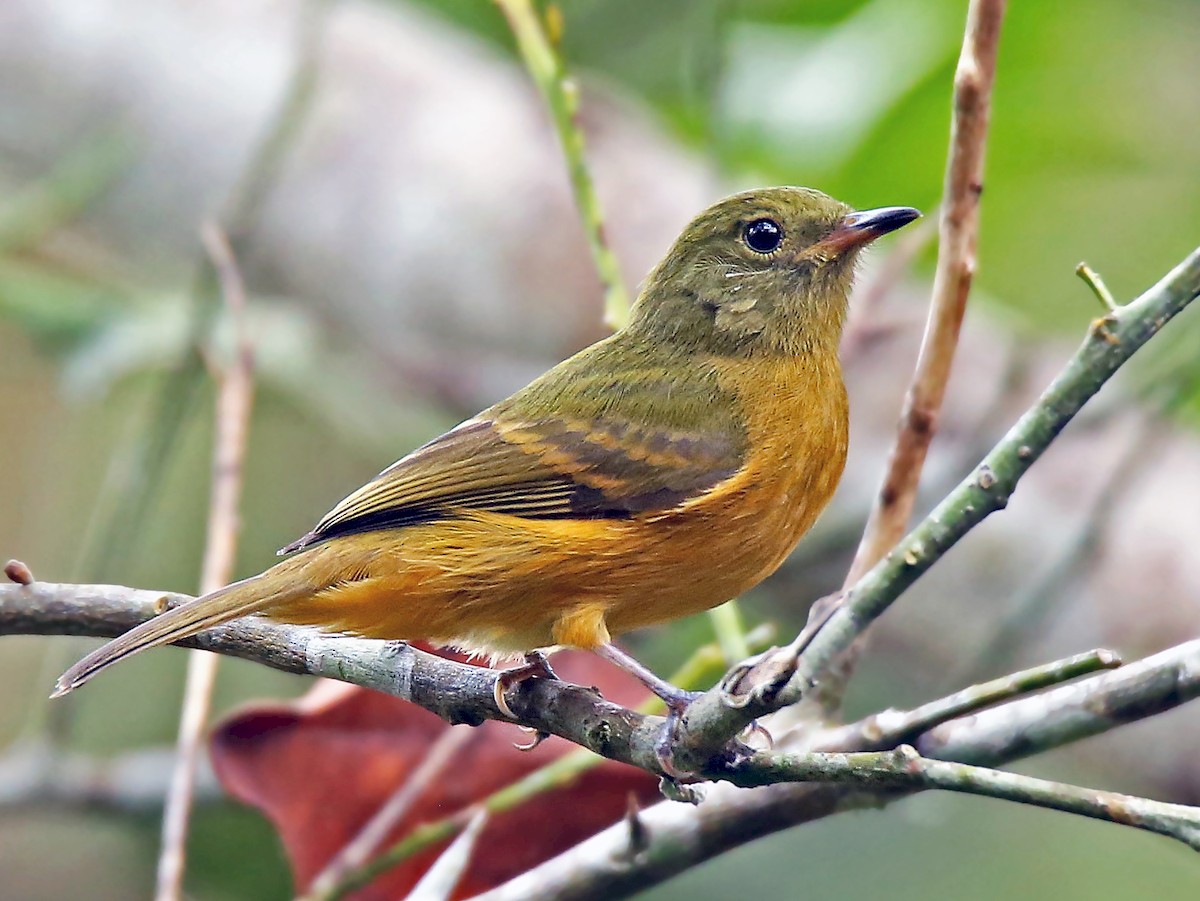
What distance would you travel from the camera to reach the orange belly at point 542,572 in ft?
10.0

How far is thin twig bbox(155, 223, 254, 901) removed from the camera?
9.67 feet

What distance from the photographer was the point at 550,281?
5.84m

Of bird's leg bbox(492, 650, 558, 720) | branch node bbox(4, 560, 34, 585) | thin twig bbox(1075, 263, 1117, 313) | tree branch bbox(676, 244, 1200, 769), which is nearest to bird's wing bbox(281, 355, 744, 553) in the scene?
bird's leg bbox(492, 650, 558, 720)

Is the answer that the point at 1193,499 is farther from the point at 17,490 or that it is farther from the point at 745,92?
the point at 17,490

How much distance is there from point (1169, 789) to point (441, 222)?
132 inches

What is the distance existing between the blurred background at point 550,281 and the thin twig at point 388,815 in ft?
4.01

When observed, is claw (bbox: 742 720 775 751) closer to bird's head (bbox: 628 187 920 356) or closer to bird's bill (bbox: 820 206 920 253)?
bird's head (bbox: 628 187 920 356)

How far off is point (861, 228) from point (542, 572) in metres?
1.22

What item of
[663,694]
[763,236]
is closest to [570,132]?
[763,236]

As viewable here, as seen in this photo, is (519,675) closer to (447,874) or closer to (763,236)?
(447,874)

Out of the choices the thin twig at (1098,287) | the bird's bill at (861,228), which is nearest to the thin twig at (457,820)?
the bird's bill at (861,228)

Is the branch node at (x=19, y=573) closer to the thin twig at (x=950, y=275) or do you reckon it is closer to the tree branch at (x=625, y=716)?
the tree branch at (x=625, y=716)

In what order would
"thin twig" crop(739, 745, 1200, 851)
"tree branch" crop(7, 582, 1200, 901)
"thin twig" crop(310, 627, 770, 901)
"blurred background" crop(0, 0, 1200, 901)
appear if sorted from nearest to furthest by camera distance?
1. "thin twig" crop(739, 745, 1200, 851)
2. "tree branch" crop(7, 582, 1200, 901)
3. "thin twig" crop(310, 627, 770, 901)
4. "blurred background" crop(0, 0, 1200, 901)

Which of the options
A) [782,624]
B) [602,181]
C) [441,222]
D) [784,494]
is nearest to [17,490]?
[441,222]
